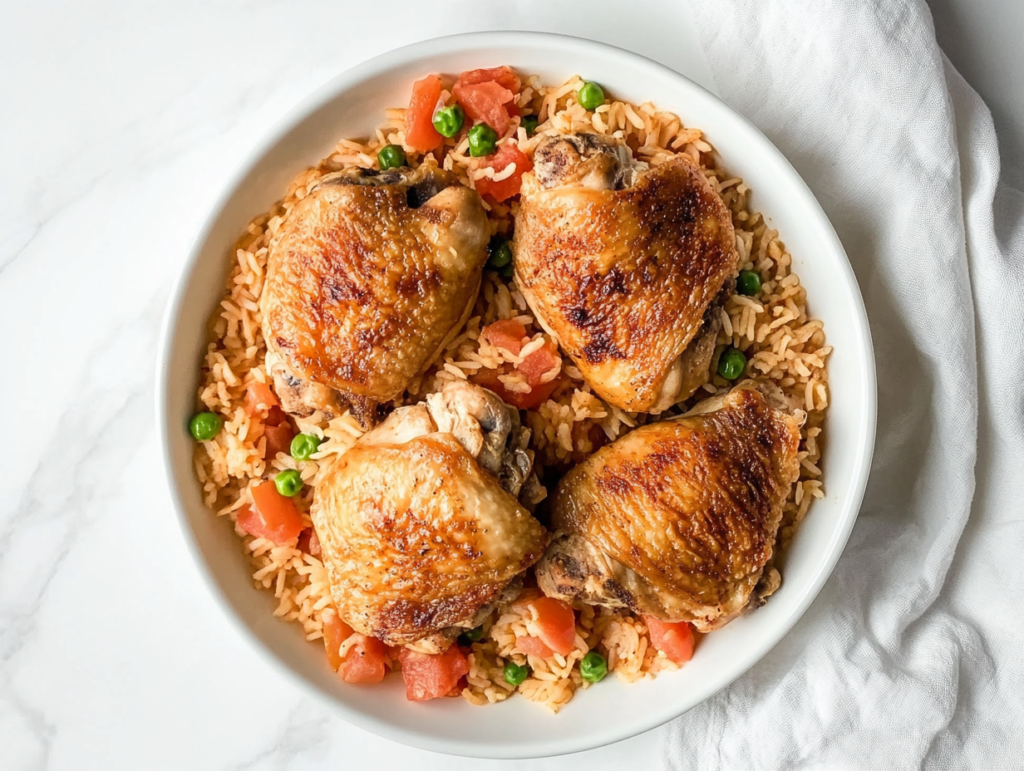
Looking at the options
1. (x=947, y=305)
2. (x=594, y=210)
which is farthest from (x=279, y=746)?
(x=947, y=305)

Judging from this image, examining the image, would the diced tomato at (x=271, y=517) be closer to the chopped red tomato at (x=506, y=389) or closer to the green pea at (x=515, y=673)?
the chopped red tomato at (x=506, y=389)

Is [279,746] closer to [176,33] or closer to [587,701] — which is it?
[587,701]

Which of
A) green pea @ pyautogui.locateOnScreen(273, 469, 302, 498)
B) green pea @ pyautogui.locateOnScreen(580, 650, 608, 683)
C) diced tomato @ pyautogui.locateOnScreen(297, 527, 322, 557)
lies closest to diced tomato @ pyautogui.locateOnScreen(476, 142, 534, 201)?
green pea @ pyautogui.locateOnScreen(273, 469, 302, 498)

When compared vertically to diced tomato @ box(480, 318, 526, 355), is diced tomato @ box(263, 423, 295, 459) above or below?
below

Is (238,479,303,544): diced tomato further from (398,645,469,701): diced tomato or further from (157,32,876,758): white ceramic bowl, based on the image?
(398,645,469,701): diced tomato

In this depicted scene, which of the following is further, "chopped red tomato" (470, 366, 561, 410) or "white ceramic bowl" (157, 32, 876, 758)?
"chopped red tomato" (470, 366, 561, 410)

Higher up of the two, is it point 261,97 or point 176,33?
point 176,33
